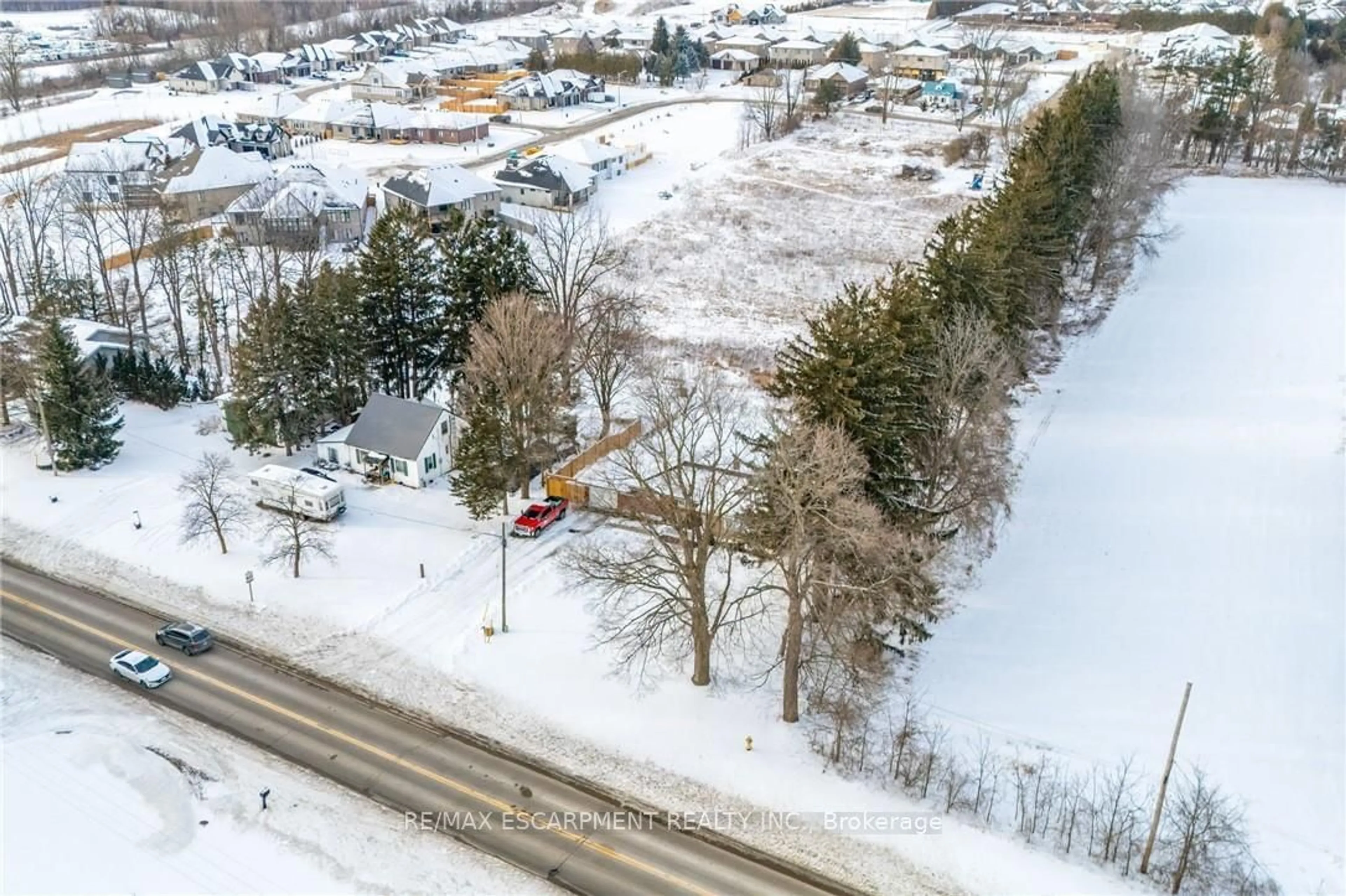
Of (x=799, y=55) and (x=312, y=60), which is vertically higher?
Result: (x=799, y=55)

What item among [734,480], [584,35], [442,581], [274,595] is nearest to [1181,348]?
[734,480]

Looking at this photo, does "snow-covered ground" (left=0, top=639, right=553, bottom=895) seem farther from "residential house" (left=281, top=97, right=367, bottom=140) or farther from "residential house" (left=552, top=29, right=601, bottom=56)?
"residential house" (left=552, top=29, right=601, bottom=56)

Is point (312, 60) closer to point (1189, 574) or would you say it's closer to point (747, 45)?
point (747, 45)

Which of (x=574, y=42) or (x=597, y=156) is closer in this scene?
(x=597, y=156)

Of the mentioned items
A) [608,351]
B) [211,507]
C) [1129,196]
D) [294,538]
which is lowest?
[294,538]

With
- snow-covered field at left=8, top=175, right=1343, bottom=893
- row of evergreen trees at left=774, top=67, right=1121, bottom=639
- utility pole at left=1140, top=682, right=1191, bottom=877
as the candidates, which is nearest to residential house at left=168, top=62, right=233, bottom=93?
snow-covered field at left=8, top=175, right=1343, bottom=893

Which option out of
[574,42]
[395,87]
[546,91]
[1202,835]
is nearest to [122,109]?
[395,87]

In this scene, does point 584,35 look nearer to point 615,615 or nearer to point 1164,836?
point 615,615
